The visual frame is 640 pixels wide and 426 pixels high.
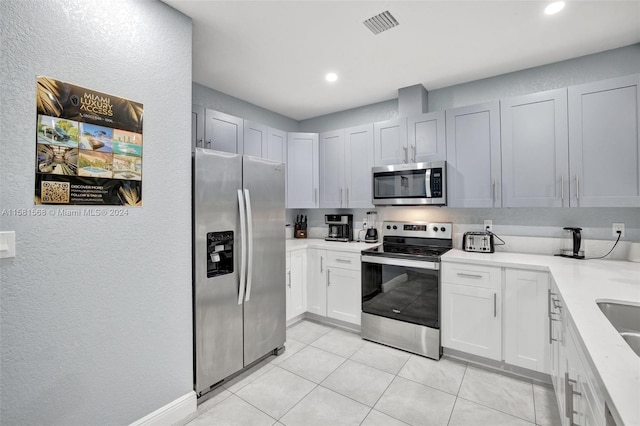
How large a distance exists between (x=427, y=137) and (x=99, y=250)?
2.87 metres

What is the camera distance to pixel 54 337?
136 cm

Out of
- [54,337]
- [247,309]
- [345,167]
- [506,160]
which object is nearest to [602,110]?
[506,160]

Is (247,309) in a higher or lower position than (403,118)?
lower

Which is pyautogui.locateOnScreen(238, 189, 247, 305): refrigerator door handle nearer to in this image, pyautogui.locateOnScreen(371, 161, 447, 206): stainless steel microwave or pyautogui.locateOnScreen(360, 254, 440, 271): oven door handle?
pyautogui.locateOnScreen(360, 254, 440, 271): oven door handle

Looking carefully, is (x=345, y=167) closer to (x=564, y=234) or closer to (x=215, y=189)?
(x=215, y=189)

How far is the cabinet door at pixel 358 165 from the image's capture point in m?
3.32

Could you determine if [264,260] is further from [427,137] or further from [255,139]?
[427,137]

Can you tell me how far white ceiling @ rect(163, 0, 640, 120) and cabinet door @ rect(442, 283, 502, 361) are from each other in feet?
6.58

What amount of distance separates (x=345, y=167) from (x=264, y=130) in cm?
106

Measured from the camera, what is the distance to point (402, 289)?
2748 mm

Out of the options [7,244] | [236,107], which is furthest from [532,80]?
[7,244]

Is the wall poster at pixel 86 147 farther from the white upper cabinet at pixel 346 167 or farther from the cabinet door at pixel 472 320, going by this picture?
the cabinet door at pixel 472 320

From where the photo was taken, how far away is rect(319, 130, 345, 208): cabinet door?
11.6ft

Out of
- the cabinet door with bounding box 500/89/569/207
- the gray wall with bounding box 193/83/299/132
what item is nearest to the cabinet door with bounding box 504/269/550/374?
the cabinet door with bounding box 500/89/569/207
